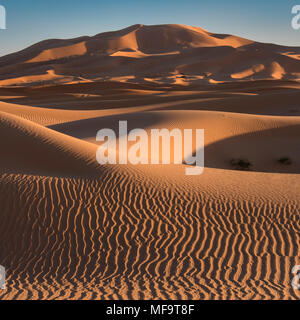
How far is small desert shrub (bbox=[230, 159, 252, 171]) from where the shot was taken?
16.3 meters

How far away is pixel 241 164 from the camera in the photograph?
16562 mm

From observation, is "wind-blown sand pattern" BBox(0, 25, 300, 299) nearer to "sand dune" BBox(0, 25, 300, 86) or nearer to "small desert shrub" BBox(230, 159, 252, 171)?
"small desert shrub" BBox(230, 159, 252, 171)

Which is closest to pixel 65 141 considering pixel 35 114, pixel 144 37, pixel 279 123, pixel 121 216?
pixel 121 216

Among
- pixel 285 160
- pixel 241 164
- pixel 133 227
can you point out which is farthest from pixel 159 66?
pixel 133 227

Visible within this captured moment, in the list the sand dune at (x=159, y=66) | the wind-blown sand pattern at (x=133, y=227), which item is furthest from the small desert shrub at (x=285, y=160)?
the sand dune at (x=159, y=66)

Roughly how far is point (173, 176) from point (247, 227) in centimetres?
309

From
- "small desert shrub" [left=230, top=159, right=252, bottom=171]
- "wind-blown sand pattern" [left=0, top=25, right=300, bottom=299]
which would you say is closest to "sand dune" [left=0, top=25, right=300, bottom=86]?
"small desert shrub" [left=230, top=159, right=252, bottom=171]

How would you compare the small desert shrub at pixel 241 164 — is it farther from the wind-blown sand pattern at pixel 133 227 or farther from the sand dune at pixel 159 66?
the sand dune at pixel 159 66

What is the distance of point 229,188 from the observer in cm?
997

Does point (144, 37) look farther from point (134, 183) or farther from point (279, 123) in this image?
point (134, 183)
